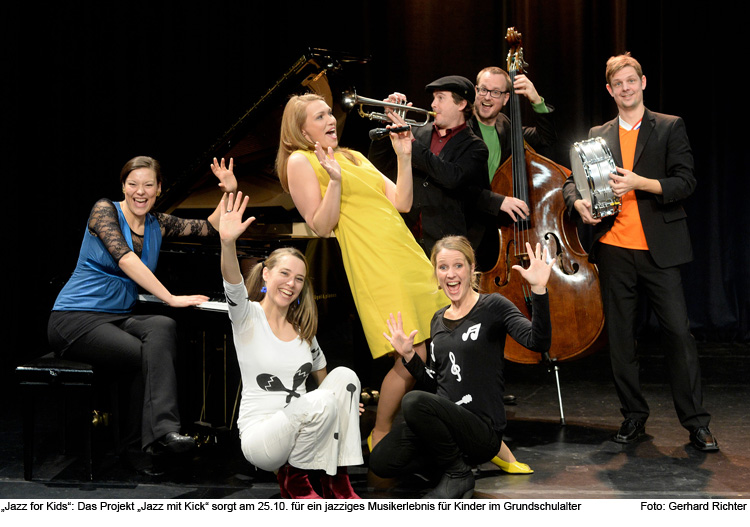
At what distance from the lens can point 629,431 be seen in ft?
11.2

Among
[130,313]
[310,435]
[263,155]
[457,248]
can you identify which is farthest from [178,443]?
[263,155]

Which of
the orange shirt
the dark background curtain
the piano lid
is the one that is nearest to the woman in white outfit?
the piano lid

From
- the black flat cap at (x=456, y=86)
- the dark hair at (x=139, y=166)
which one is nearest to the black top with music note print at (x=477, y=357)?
the black flat cap at (x=456, y=86)

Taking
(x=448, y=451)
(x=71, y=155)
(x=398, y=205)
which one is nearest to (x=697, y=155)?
(x=398, y=205)

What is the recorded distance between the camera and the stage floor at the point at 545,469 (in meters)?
2.86

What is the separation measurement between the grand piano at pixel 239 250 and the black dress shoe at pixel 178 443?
43cm

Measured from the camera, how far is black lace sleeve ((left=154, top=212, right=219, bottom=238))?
11.6 feet

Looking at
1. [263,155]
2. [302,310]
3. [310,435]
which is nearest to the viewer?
[310,435]

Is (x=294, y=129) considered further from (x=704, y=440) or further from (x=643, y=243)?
(x=704, y=440)

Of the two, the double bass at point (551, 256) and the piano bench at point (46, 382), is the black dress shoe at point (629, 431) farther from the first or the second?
the piano bench at point (46, 382)

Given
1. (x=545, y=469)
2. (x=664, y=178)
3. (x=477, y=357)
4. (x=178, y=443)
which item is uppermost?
(x=664, y=178)

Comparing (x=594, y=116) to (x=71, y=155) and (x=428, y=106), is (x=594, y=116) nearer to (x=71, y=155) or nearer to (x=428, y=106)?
(x=428, y=106)

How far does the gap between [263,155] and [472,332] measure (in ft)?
5.44

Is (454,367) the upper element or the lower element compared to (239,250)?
lower
